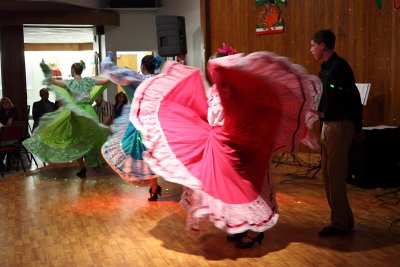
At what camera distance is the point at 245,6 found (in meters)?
9.49

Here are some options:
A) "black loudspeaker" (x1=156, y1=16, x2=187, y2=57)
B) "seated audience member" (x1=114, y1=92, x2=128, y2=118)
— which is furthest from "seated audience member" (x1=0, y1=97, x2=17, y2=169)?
"black loudspeaker" (x1=156, y1=16, x2=187, y2=57)

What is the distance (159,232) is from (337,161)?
61.4 inches

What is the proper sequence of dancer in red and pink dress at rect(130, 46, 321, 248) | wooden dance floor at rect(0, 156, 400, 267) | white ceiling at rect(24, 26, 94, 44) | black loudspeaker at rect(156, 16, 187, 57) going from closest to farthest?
dancer in red and pink dress at rect(130, 46, 321, 248) → wooden dance floor at rect(0, 156, 400, 267) → black loudspeaker at rect(156, 16, 187, 57) → white ceiling at rect(24, 26, 94, 44)

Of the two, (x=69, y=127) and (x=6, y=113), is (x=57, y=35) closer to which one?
(x=6, y=113)

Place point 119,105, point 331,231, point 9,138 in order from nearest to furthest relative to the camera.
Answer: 1. point 331,231
2. point 9,138
3. point 119,105

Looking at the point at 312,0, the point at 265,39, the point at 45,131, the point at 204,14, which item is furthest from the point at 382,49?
A: the point at 45,131

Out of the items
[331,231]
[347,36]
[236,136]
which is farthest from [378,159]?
[236,136]

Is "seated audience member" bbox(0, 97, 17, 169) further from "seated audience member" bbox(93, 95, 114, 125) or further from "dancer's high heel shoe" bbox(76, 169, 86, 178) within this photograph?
"dancer's high heel shoe" bbox(76, 169, 86, 178)

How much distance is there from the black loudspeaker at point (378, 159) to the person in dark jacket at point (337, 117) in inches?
86.1

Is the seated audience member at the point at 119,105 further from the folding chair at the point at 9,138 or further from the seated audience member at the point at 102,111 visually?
the folding chair at the point at 9,138

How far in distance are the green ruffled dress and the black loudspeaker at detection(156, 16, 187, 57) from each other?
2617 mm

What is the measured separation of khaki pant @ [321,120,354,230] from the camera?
13.8 ft

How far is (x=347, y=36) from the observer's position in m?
7.91

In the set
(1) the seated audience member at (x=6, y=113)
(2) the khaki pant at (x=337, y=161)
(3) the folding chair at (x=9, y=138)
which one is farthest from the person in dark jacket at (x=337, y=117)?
(1) the seated audience member at (x=6, y=113)
